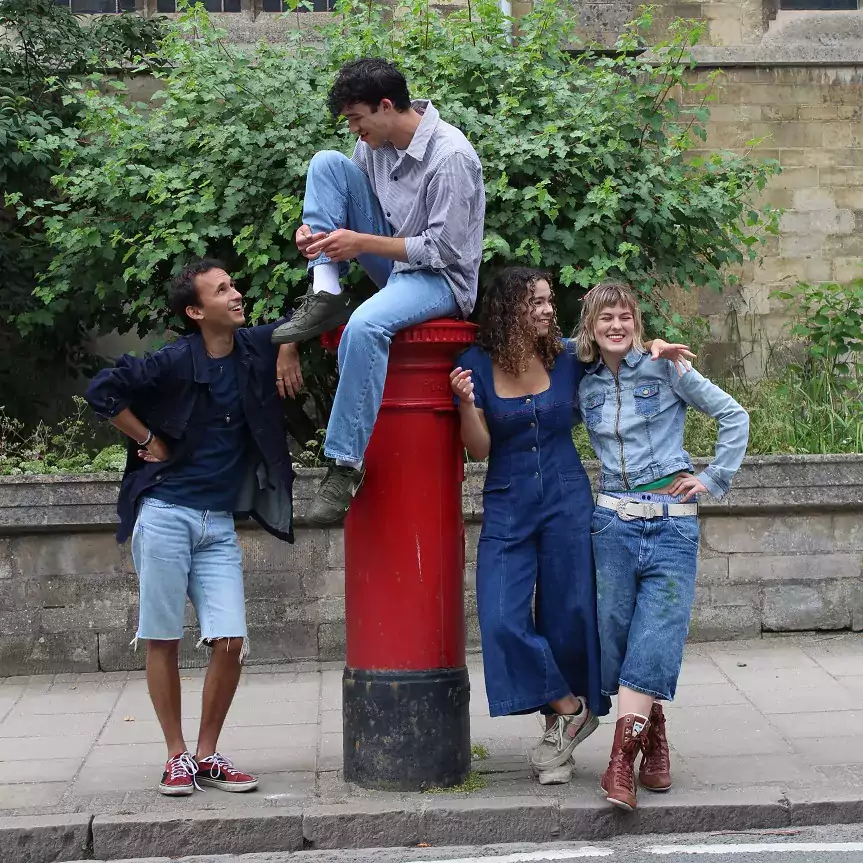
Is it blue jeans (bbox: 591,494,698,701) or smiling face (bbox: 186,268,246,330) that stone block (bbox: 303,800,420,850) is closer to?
blue jeans (bbox: 591,494,698,701)

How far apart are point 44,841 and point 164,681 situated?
667 mm

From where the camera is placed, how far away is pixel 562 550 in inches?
180

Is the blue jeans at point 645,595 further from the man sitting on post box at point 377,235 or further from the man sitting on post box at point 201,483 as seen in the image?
the man sitting on post box at point 201,483

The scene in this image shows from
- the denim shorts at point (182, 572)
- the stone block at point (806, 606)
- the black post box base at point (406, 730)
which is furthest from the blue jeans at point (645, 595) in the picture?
the stone block at point (806, 606)

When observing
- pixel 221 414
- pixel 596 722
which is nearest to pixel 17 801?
pixel 221 414

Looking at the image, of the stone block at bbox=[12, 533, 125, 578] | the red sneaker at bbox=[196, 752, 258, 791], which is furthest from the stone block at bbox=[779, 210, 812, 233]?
the red sneaker at bbox=[196, 752, 258, 791]

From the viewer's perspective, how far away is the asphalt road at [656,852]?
4062 mm

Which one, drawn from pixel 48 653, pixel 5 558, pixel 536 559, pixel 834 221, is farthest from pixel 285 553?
pixel 834 221

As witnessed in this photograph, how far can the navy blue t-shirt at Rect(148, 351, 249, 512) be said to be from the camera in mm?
4641

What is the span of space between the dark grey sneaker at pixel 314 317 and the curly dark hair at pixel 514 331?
1.75ft

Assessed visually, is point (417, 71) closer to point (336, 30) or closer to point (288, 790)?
point (336, 30)

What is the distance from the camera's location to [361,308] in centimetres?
432

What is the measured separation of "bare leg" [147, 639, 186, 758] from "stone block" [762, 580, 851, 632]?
12.4ft

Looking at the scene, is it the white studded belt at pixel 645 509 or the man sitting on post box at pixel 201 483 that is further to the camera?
the man sitting on post box at pixel 201 483
